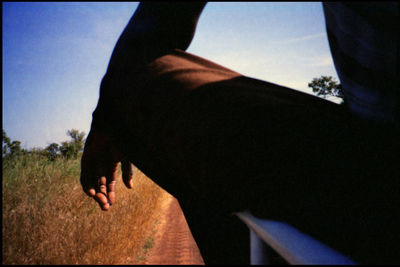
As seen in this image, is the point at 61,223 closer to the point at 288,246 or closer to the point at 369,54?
the point at 288,246

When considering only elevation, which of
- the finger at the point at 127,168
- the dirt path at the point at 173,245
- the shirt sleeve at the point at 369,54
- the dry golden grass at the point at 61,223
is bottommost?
the dirt path at the point at 173,245

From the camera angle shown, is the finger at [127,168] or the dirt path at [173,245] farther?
the dirt path at [173,245]

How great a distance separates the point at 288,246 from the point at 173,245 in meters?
5.13

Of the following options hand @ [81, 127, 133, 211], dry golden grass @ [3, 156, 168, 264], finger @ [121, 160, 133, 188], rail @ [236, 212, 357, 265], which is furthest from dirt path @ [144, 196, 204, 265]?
rail @ [236, 212, 357, 265]

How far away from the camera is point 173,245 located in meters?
4.58

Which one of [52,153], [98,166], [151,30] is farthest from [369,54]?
[52,153]

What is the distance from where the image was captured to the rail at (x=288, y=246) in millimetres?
242

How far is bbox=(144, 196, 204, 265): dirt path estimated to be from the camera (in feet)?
13.0

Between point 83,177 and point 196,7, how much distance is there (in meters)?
0.55

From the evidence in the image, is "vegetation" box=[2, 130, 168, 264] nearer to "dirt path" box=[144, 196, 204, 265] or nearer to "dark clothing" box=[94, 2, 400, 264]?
"dirt path" box=[144, 196, 204, 265]

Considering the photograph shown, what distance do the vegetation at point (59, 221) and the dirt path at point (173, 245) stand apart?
0.93ft

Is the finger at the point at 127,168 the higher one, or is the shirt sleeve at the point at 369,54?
the shirt sleeve at the point at 369,54

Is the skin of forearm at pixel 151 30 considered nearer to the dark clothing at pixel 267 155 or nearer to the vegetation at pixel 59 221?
the dark clothing at pixel 267 155

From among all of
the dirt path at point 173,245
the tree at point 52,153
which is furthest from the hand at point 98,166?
the tree at point 52,153
